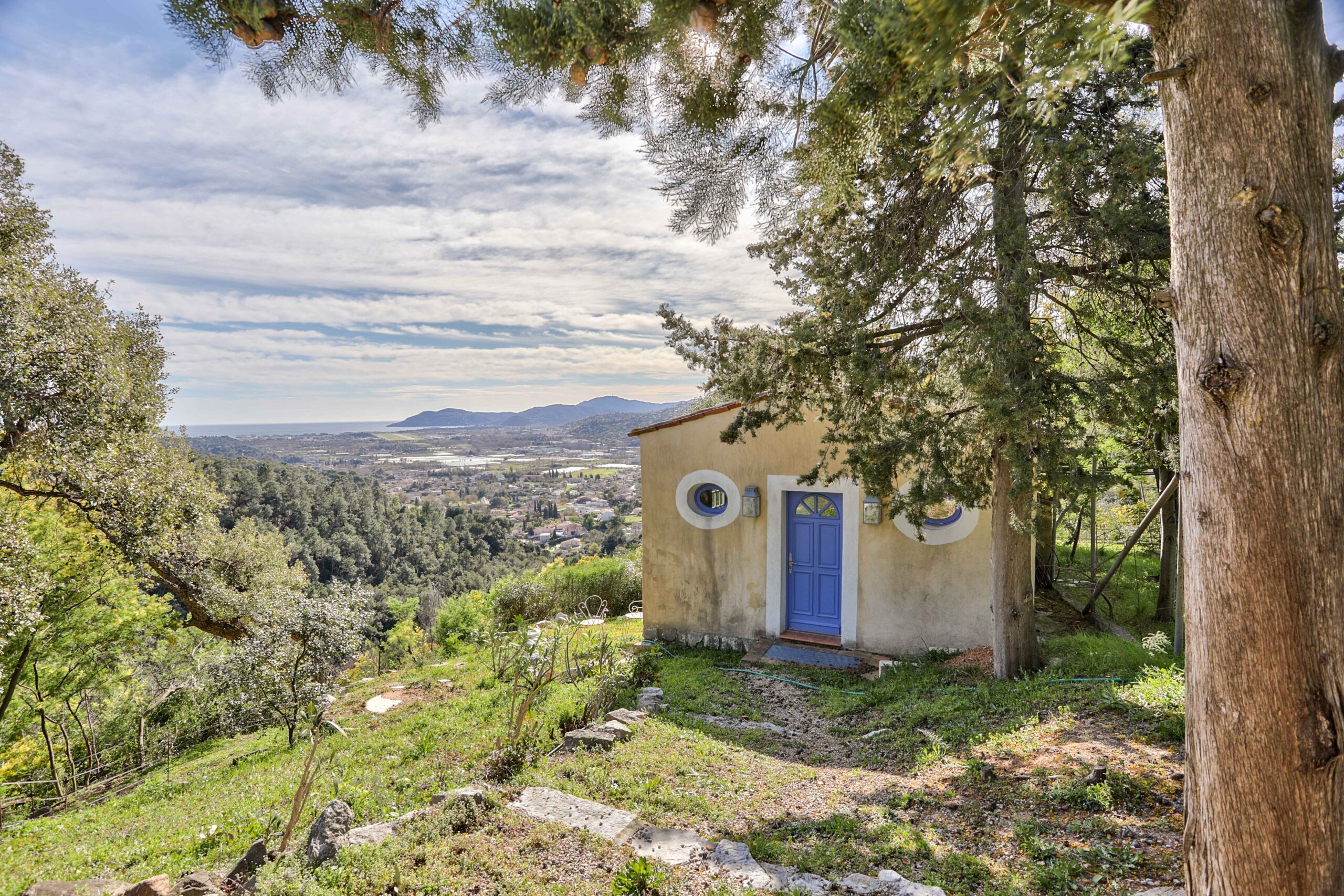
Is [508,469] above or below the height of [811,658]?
above

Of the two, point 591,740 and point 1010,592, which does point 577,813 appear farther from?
point 1010,592

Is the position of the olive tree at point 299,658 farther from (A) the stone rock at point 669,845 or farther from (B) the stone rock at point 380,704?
(A) the stone rock at point 669,845

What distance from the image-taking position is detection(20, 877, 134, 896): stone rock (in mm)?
3344

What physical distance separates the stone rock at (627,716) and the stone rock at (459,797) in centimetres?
166

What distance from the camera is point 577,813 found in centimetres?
359

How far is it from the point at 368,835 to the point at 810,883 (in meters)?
2.56

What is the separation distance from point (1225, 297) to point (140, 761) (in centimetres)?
1365

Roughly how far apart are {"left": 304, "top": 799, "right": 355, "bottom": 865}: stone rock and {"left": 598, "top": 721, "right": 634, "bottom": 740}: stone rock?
199 cm

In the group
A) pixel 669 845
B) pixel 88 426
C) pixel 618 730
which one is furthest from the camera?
pixel 88 426

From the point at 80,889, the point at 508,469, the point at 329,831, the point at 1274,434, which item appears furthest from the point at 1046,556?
the point at 508,469

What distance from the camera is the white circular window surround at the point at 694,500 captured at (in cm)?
878

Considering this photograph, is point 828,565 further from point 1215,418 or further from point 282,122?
point 282,122

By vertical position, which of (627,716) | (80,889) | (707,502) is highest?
(707,502)

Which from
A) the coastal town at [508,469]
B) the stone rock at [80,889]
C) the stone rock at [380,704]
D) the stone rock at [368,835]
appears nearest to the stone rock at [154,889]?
the stone rock at [80,889]
